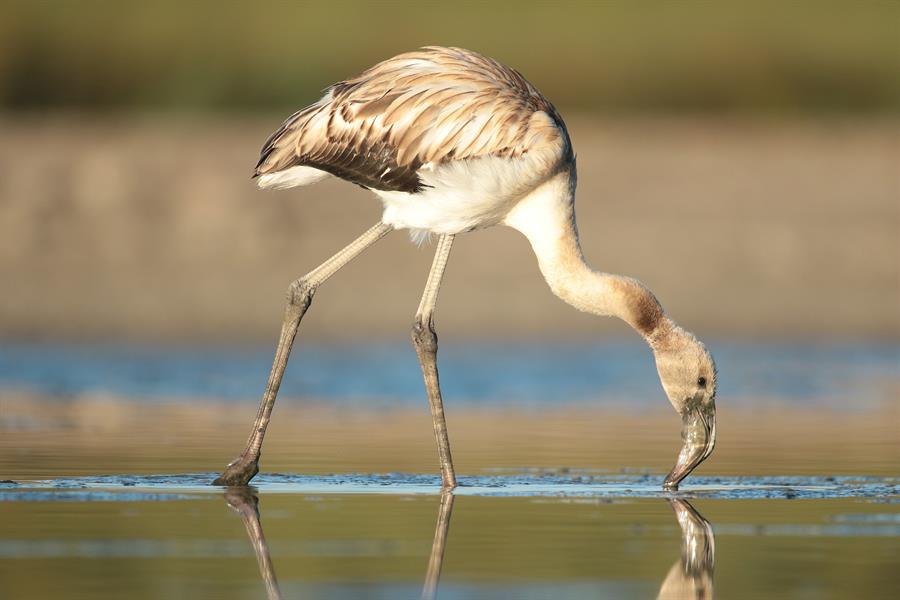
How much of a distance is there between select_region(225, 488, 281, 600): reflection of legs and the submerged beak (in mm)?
2154

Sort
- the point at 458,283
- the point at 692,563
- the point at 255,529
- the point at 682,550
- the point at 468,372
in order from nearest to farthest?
the point at 692,563 < the point at 682,550 < the point at 255,529 < the point at 468,372 < the point at 458,283

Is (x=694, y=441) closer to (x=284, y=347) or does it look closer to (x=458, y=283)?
(x=284, y=347)

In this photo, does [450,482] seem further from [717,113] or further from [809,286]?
[717,113]

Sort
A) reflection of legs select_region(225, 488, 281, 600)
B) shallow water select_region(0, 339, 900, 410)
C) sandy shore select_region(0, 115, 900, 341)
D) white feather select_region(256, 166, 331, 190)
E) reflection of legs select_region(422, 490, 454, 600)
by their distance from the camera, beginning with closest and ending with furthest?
1. reflection of legs select_region(422, 490, 454, 600)
2. reflection of legs select_region(225, 488, 281, 600)
3. white feather select_region(256, 166, 331, 190)
4. shallow water select_region(0, 339, 900, 410)
5. sandy shore select_region(0, 115, 900, 341)

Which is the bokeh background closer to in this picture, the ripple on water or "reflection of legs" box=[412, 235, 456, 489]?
the ripple on water

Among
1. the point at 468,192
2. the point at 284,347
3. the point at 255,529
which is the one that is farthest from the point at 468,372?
the point at 255,529

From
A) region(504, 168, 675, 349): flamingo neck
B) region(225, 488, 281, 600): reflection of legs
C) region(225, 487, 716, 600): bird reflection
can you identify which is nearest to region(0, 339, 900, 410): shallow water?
region(504, 168, 675, 349): flamingo neck

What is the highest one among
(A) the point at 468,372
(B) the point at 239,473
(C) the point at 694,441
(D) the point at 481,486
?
(C) the point at 694,441

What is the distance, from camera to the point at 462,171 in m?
10.7

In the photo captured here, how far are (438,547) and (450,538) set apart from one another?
247 mm

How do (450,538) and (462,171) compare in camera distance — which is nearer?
(450,538)

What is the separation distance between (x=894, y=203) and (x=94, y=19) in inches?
511

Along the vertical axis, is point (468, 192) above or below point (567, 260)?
above

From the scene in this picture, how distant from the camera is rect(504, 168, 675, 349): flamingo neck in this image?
10.9 m
